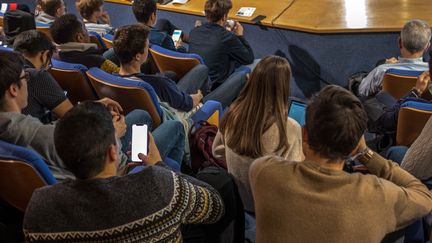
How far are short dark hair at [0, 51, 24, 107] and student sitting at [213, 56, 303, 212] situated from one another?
78 centimetres

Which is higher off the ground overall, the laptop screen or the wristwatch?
the wristwatch

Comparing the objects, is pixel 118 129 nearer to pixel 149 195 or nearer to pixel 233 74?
pixel 149 195

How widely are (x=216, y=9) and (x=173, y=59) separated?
60cm

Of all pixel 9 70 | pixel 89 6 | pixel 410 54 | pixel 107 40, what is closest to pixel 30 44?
pixel 9 70

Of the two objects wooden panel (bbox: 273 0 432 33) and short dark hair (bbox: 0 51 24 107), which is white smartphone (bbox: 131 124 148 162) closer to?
short dark hair (bbox: 0 51 24 107)

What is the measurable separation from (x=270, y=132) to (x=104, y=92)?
37.2 inches

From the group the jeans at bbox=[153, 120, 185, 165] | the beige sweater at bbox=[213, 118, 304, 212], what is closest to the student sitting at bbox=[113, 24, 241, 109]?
the jeans at bbox=[153, 120, 185, 165]

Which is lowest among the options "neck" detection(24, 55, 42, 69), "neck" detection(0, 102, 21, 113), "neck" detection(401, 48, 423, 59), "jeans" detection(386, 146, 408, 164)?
"jeans" detection(386, 146, 408, 164)

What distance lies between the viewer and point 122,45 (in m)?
2.44

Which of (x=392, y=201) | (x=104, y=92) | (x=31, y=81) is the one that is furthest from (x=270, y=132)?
(x=31, y=81)

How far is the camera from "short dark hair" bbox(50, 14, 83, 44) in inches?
113

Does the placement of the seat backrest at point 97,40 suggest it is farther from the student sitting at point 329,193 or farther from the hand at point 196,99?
the student sitting at point 329,193

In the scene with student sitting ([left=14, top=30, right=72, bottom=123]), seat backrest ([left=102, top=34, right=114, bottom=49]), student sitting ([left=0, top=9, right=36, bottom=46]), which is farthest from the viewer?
seat backrest ([left=102, top=34, right=114, bottom=49])

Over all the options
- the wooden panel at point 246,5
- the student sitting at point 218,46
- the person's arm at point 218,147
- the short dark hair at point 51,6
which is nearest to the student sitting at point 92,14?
the short dark hair at point 51,6
